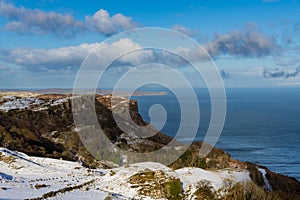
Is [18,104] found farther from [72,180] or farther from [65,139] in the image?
[72,180]

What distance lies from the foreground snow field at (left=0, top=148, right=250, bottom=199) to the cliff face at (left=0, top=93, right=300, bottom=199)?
8455mm

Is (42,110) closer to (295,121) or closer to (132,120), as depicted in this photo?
(132,120)

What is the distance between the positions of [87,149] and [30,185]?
89.2 ft

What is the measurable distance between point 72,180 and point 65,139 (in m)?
27.1

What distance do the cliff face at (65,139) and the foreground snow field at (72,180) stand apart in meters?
8.46

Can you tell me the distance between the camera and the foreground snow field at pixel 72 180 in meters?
21.1

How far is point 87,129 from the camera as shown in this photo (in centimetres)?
5728

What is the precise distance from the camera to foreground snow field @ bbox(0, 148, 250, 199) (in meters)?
21.1

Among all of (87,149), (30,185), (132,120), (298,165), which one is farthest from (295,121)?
(30,185)

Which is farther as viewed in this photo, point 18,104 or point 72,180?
point 18,104

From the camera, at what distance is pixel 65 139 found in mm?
51969

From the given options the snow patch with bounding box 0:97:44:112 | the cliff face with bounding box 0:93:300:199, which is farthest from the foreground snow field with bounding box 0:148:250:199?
the snow patch with bounding box 0:97:44:112

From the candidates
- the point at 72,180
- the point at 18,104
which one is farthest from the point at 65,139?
Answer: the point at 72,180

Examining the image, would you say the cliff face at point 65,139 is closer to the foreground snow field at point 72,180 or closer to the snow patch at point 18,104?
the snow patch at point 18,104
